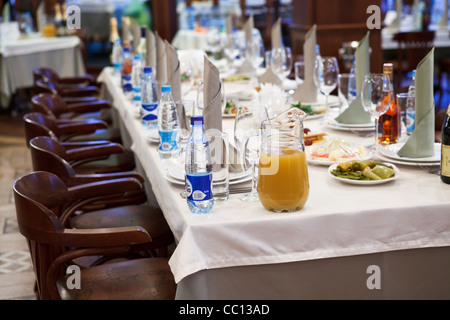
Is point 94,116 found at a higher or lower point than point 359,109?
lower

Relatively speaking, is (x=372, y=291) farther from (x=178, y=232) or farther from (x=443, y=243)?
(x=178, y=232)

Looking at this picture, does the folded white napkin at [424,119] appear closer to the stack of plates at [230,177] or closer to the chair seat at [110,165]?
the stack of plates at [230,177]

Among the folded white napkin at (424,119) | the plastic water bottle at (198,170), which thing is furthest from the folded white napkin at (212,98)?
the folded white napkin at (424,119)

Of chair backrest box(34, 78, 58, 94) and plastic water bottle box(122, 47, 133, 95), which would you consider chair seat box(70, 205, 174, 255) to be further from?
chair backrest box(34, 78, 58, 94)

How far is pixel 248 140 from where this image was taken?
5.33 ft

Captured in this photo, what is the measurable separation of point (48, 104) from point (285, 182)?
2.38 m

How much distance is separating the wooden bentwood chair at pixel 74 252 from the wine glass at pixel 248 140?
313 mm

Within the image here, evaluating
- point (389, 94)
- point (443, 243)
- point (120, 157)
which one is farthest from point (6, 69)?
point (443, 243)

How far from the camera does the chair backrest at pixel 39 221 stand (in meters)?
1.70

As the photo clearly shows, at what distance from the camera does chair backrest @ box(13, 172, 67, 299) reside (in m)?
1.70

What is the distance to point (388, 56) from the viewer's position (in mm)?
7820

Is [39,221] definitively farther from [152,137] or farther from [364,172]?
[364,172]

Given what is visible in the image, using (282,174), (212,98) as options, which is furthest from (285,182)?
(212,98)

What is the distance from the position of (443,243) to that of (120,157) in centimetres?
196
